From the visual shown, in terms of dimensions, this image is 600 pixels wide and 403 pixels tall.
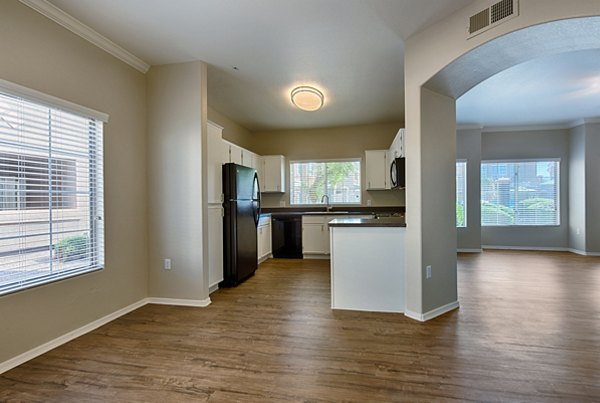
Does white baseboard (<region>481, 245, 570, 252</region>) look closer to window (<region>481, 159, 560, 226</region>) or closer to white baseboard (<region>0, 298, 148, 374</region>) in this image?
window (<region>481, 159, 560, 226</region>)

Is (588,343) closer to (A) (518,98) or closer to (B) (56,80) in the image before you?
(A) (518,98)

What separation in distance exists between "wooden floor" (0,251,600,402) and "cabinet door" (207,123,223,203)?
1287 mm

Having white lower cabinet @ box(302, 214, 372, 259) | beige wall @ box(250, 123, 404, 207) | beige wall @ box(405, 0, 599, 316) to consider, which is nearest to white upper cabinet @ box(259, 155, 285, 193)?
beige wall @ box(250, 123, 404, 207)

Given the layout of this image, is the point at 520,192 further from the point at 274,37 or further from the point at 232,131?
the point at 274,37

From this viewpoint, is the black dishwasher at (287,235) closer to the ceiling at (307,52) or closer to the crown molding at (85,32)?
the ceiling at (307,52)

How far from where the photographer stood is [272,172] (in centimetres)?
645

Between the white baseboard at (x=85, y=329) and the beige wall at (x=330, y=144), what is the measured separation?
3.57 meters

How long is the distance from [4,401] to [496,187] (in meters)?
8.08

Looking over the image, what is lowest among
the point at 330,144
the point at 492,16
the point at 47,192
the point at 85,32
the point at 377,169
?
the point at 47,192

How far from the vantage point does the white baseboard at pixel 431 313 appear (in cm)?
291

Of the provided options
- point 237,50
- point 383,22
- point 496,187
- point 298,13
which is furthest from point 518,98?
point 237,50

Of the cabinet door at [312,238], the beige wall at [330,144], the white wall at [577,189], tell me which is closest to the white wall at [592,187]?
the white wall at [577,189]

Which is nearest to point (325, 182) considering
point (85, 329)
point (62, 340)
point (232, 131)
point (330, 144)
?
point (330, 144)

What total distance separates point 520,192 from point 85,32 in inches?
314
